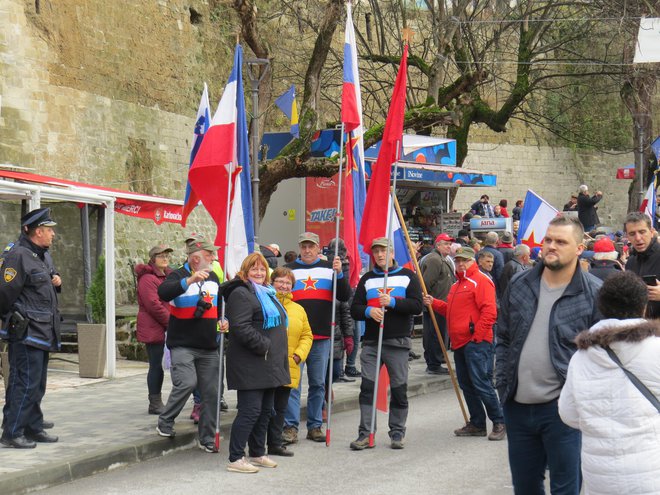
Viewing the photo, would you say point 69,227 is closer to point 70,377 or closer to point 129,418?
point 70,377

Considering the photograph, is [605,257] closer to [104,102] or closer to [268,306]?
[268,306]

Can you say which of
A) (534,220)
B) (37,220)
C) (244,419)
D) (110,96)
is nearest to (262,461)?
(244,419)

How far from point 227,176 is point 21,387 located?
271 cm

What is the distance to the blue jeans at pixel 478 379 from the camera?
9406 millimetres

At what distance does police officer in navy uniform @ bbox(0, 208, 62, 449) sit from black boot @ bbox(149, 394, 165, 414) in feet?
5.65

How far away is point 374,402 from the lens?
8.91m

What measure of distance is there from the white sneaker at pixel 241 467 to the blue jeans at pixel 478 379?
2.35 metres

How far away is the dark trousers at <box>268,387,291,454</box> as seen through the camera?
8.65 m

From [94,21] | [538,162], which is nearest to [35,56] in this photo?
[94,21]

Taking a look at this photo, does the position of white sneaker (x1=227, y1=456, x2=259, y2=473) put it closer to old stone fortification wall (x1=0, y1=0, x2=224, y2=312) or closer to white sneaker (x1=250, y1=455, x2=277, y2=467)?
white sneaker (x1=250, y1=455, x2=277, y2=467)

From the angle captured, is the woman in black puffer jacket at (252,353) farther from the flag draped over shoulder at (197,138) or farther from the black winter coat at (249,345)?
the flag draped over shoulder at (197,138)

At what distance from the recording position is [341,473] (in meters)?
7.91

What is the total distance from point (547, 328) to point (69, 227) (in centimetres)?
1533

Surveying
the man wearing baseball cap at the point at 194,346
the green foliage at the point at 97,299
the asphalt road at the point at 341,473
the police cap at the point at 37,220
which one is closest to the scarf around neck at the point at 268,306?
the man wearing baseball cap at the point at 194,346
